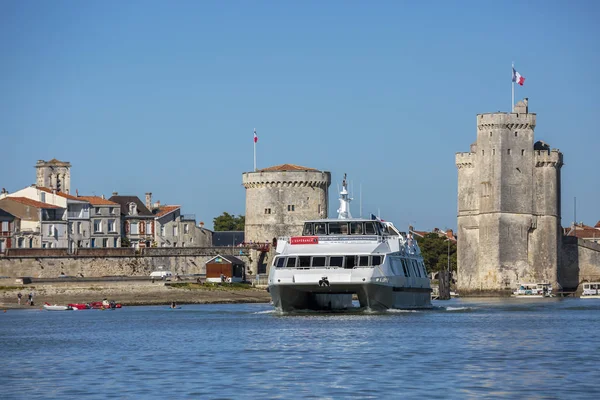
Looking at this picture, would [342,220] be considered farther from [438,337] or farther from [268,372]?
[268,372]

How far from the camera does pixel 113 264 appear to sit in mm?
104438

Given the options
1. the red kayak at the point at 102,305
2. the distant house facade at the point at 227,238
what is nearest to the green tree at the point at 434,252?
the distant house facade at the point at 227,238

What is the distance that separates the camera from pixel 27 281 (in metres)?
88.6

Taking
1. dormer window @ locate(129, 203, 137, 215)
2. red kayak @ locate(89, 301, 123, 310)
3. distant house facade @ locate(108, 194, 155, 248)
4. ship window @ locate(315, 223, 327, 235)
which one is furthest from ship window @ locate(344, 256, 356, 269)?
dormer window @ locate(129, 203, 137, 215)

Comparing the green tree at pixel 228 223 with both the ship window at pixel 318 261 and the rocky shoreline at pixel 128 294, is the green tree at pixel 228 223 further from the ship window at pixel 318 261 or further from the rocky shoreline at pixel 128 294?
the ship window at pixel 318 261

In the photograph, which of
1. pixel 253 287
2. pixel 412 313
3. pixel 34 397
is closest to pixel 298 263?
pixel 412 313

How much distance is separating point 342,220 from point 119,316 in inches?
557

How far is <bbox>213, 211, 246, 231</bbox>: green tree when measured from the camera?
163 m

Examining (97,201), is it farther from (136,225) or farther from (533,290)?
(533,290)

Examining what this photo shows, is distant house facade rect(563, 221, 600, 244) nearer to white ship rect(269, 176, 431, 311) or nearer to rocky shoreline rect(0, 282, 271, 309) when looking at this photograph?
rocky shoreline rect(0, 282, 271, 309)

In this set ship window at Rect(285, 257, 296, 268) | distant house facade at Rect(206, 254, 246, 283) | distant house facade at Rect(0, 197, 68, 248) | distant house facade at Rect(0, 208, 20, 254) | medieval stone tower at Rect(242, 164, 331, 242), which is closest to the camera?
ship window at Rect(285, 257, 296, 268)

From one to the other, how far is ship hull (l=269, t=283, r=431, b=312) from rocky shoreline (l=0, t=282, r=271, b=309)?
25.1 metres

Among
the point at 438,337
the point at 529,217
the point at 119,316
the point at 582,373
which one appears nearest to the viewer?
the point at 582,373

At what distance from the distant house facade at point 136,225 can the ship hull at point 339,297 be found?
6281 centimetres
